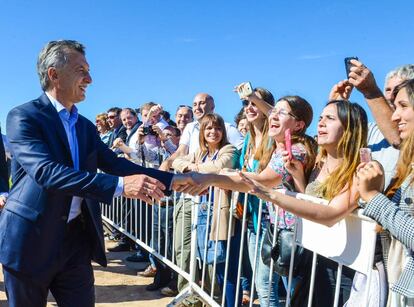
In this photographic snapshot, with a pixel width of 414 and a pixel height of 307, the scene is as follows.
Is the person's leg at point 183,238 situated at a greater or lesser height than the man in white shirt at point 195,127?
lesser

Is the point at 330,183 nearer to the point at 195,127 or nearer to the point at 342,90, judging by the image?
the point at 342,90

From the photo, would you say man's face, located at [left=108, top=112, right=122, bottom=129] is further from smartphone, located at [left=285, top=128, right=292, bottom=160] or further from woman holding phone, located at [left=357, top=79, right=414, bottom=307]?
woman holding phone, located at [left=357, top=79, right=414, bottom=307]

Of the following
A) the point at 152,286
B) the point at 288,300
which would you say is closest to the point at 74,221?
the point at 288,300

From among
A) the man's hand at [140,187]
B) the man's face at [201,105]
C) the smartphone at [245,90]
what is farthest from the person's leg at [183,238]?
the man's hand at [140,187]

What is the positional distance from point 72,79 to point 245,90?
1734 millimetres

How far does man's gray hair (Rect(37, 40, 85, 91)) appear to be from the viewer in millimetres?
2594

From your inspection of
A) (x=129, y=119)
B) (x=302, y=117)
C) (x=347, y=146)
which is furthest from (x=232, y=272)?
(x=129, y=119)

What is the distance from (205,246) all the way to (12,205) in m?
1.84

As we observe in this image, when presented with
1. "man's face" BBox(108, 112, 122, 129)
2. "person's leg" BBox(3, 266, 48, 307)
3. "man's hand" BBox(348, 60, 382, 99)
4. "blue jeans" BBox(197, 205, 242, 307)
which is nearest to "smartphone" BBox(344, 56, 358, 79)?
"man's hand" BBox(348, 60, 382, 99)

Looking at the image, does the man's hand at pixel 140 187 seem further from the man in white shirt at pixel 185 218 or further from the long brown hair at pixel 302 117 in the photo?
the man in white shirt at pixel 185 218

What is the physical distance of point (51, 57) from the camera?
8.53ft

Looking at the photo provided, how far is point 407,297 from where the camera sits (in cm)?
184

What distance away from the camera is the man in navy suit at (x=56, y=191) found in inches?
90.4

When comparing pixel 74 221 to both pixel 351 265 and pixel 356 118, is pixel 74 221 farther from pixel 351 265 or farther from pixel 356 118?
pixel 356 118
